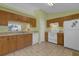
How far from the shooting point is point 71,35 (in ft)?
7.92

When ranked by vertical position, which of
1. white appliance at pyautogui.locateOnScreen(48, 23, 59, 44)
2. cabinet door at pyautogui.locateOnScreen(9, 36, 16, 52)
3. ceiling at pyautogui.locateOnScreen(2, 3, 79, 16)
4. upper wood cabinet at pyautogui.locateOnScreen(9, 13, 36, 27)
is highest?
ceiling at pyautogui.locateOnScreen(2, 3, 79, 16)

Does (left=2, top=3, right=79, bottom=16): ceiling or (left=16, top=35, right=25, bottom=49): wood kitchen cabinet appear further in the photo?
(left=16, top=35, right=25, bottom=49): wood kitchen cabinet

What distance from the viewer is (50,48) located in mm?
2059

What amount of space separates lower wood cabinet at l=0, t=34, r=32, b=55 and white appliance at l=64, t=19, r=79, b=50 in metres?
0.79

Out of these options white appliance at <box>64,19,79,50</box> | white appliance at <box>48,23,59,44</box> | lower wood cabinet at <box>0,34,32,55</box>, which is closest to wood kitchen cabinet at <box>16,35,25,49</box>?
lower wood cabinet at <box>0,34,32,55</box>

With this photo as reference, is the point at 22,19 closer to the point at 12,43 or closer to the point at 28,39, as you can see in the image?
the point at 28,39

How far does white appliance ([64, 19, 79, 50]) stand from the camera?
2059 millimetres

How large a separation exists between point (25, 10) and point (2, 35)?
0.73m

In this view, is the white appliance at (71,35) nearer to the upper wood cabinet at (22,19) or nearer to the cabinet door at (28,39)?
the upper wood cabinet at (22,19)

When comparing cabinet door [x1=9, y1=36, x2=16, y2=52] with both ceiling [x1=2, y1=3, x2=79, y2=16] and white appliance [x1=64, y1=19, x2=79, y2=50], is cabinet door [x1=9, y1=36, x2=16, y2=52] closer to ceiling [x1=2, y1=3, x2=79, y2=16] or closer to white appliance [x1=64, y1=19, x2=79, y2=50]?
ceiling [x1=2, y1=3, x2=79, y2=16]

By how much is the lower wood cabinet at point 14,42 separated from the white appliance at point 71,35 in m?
0.79

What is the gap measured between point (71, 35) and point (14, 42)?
4.35 feet

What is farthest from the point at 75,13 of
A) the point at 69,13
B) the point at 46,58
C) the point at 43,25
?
the point at 46,58

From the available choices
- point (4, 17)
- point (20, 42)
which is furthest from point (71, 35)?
point (4, 17)
